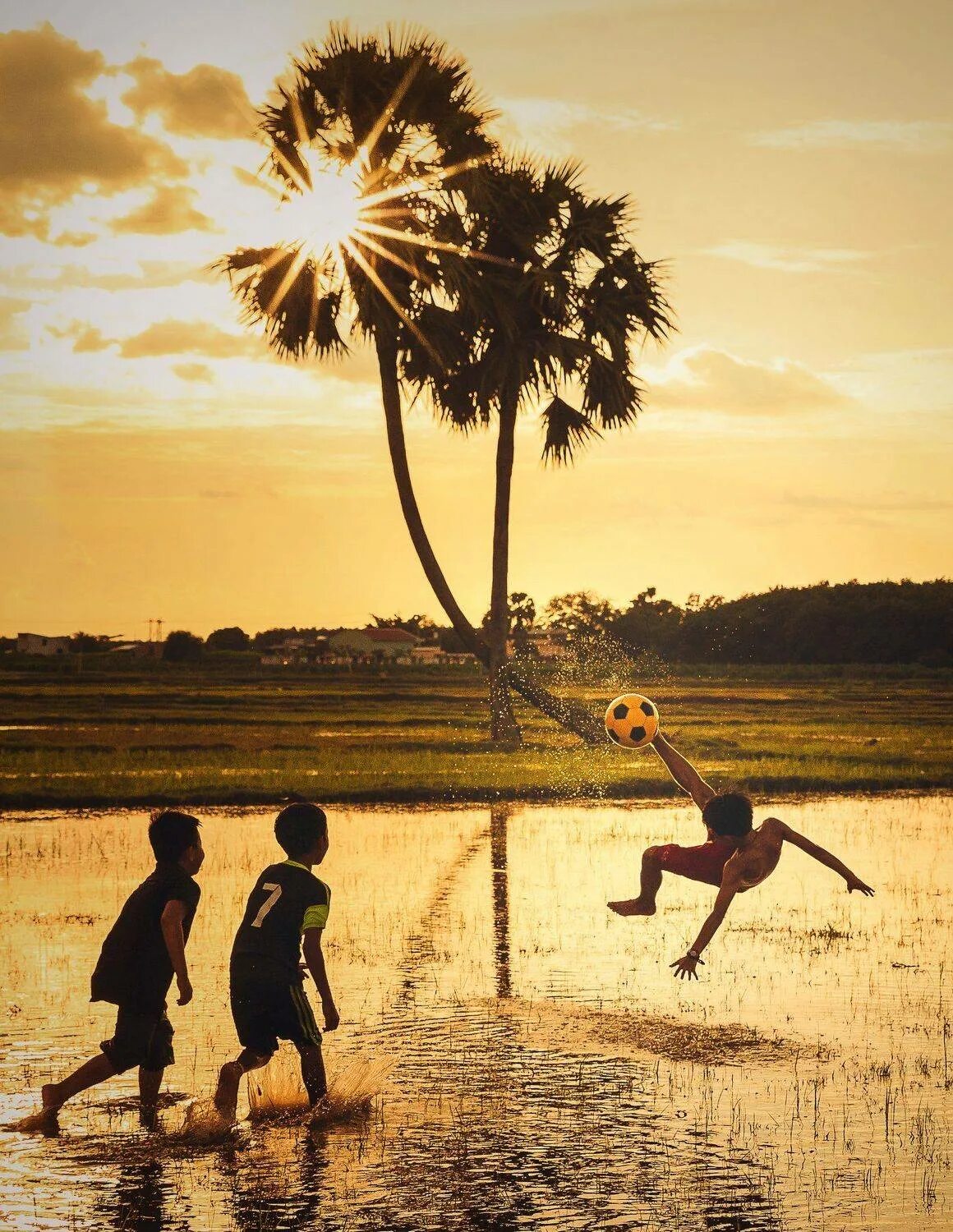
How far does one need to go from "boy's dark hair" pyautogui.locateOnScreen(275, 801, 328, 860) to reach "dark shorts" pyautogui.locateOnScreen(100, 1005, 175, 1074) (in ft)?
3.25

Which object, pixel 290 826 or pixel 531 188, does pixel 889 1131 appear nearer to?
pixel 290 826

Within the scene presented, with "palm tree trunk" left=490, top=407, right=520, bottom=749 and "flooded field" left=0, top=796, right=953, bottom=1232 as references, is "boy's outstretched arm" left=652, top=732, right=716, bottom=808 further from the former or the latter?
"palm tree trunk" left=490, top=407, right=520, bottom=749

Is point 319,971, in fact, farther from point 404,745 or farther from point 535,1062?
point 404,745

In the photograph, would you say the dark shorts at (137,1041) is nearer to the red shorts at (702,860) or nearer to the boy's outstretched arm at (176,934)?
the boy's outstretched arm at (176,934)

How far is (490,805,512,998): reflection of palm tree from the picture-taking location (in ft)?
38.9

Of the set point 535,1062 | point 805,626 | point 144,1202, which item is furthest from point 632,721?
point 805,626

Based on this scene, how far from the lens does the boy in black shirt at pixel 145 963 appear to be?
8.12 meters

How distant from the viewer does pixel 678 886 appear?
17125 mm

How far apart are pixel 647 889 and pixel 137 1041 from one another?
329 centimetres

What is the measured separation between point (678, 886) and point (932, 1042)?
728cm

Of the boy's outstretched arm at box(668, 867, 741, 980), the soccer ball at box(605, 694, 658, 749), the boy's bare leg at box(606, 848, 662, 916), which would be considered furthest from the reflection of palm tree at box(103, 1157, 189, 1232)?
the soccer ball at box(605, 694, 658, 749)

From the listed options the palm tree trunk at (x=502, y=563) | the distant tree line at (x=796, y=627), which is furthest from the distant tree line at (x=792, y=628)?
the palm tree trunk at (x=502, y=563)

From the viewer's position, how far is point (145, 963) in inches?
321

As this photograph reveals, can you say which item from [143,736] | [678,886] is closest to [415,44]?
[143,736]
